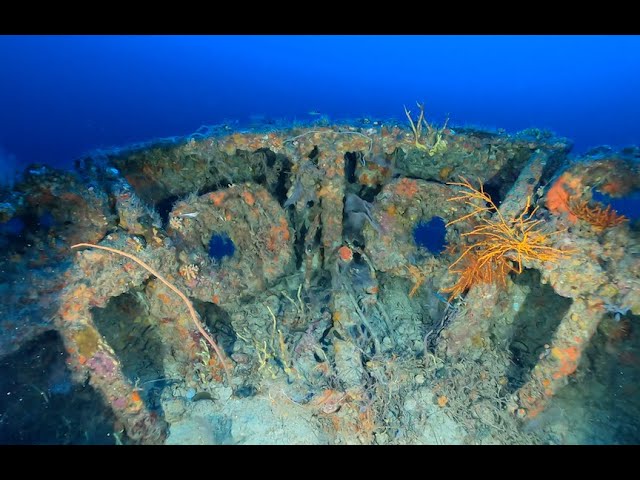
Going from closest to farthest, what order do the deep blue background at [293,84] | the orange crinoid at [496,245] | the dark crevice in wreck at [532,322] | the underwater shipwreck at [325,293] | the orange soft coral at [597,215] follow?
the orange soft coral at [597,215], the underwater shipwreck at [325,293], the orange crinoid at [496,245], the dark crevice in wreck at [532,322], the deep blue background at [293,84]

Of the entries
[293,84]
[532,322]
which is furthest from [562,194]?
[293,84]

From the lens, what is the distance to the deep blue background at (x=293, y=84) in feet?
159

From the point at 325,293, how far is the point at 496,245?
2800 millimetres

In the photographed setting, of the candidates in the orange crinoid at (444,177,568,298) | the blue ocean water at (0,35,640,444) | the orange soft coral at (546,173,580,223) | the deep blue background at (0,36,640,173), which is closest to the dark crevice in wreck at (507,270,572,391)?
the blue ocean water at (0,35,640,444)

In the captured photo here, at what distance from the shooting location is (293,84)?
9425cm

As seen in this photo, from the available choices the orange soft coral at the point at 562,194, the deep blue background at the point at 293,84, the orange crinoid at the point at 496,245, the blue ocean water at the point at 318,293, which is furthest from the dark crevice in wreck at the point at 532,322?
the deep blue background at the point at 293,84

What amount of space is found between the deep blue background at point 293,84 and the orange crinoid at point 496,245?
16193mm

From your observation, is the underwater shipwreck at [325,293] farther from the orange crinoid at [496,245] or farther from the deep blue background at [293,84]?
the deep blue background at [293,84]

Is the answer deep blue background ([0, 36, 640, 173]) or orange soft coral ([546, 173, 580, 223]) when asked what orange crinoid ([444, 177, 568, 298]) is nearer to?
orange soft coral ([546, 173, 580, 223])

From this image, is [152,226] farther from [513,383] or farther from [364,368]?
[513,383]

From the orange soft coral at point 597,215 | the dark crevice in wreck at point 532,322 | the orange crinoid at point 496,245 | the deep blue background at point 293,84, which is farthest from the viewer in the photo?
the deep blue background at point 293,84

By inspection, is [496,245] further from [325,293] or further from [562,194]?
[325,293]
